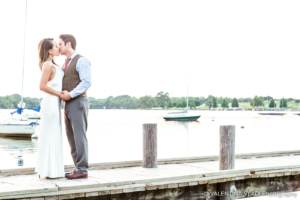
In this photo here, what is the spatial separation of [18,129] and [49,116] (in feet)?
93.4

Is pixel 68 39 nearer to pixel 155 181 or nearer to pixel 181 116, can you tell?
pixel 155 181

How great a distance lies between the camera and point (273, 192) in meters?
7.44

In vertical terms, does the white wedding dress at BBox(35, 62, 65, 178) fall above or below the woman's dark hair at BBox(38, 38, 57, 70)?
below

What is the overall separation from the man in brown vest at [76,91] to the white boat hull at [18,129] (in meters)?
27.9

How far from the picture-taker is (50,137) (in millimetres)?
5730

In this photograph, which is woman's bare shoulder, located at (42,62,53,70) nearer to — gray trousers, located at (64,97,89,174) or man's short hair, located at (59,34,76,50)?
man's short hair, located at (59,34,76,50)

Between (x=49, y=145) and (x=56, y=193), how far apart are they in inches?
34.3

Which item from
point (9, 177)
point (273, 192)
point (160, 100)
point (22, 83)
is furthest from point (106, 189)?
point (160, 100)

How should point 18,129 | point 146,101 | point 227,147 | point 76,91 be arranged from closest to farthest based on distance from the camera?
1. point 76,91
2. point 227,147
3. point 18,129
4. point 146,101

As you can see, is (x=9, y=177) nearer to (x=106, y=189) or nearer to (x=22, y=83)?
(x=106, y=189)

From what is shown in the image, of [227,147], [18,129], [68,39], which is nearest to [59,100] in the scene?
[68,39]

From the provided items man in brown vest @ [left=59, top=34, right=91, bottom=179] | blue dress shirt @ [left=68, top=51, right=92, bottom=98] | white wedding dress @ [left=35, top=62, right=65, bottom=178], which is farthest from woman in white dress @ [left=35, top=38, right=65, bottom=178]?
blue dress shirt @ [left=68, top=51, right=92, bottom=98]

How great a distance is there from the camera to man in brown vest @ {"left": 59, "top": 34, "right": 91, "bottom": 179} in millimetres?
5691

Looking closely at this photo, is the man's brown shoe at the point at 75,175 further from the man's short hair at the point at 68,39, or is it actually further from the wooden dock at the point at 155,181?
the man's short hair at the point at 68,39
